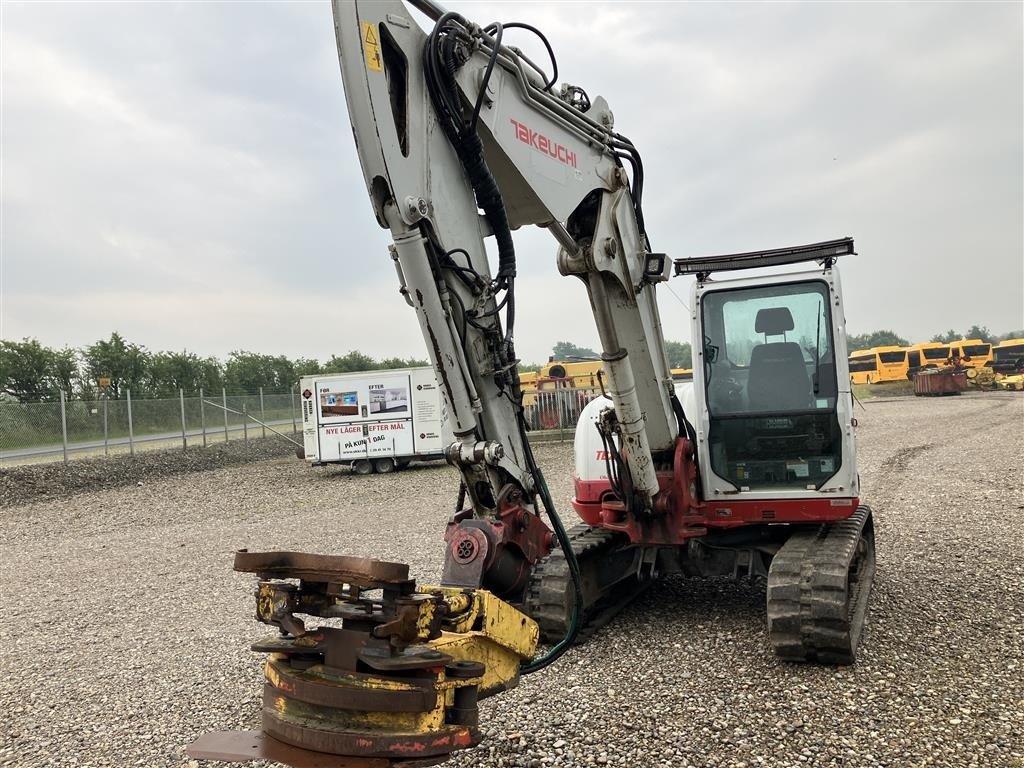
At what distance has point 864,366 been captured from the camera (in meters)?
46.0

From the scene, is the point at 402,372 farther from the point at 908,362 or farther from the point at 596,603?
the point at 908,362

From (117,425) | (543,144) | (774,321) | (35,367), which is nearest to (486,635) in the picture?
(543,144)

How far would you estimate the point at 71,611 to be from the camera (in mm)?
7801

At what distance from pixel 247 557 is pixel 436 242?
1.60 m

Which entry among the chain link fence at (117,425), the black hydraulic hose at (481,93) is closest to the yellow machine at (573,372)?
the chain link fence at (117,425)

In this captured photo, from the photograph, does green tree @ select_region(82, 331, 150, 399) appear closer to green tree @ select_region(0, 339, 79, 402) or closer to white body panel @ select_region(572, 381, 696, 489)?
green tree @ select_region(0, 339, 79, 402)

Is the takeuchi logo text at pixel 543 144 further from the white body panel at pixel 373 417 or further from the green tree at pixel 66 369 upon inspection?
the green tree at pixel 66 369

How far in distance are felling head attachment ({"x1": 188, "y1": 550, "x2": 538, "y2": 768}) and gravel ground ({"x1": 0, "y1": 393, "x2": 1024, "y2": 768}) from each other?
138 cm

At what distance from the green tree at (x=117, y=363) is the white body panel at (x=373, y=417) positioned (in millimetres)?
16763

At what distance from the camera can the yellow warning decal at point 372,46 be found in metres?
3.32

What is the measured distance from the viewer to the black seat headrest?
6113 mm

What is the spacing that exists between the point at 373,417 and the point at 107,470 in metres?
6.44

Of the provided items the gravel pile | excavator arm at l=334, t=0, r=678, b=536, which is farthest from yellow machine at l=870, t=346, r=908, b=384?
excavator arm at l=334, t=0, r=678, b=536

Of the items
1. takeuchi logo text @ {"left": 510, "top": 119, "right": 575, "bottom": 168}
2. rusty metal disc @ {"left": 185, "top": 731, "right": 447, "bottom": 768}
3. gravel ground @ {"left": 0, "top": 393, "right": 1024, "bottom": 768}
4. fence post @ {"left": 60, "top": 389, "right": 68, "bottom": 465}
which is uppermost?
takeuchi logo text @ {"left": 510, "top": 119, "right": 575, "bottom": 168}
